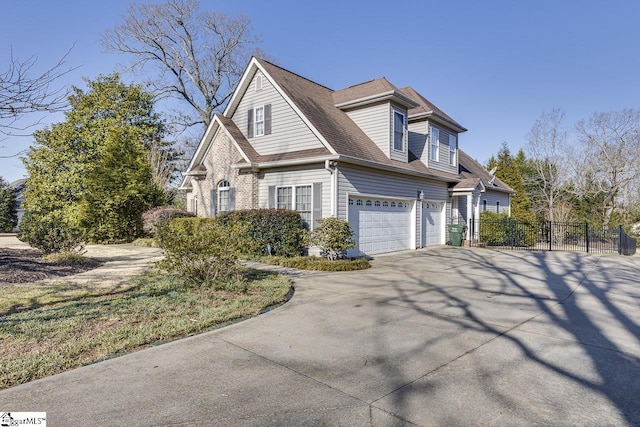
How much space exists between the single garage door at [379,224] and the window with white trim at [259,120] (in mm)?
5199

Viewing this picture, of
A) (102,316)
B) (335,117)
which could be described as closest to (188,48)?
(335,117)

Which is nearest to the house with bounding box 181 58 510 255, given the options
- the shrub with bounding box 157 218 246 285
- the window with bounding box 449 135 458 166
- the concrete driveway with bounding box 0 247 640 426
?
the window with bounding box 449 135 458 166

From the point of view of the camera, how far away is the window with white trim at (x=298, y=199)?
43.5 ft

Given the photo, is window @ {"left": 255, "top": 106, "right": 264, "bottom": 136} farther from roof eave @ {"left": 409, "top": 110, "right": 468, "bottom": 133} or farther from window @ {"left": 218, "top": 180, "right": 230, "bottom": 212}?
roof eave @ {"left": 409, "top": 110, "right": 468, "bottom": 133}

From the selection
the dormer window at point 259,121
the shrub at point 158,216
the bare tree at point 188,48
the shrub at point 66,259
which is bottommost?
the shrub at point 66,259

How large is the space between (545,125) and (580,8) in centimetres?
1953

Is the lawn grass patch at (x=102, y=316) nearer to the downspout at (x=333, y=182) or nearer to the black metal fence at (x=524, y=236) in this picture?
the downspout at (x=333, y=182)

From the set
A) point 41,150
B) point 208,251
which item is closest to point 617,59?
point 208,251

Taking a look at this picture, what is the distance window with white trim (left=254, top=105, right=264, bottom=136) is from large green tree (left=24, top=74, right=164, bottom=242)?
7.65m

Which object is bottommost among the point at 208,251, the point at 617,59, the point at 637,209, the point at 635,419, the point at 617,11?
the point at 635,419

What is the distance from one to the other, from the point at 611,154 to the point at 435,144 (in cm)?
1800

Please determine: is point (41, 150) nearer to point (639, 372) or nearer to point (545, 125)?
point (639, 372)

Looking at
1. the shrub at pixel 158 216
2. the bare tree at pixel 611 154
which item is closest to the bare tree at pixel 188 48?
the shrub at pixel 158 216

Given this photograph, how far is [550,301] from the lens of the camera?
275 inches
